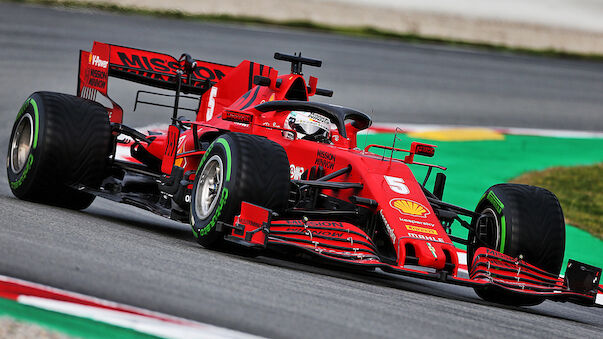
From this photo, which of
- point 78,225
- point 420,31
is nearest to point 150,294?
point 78,225

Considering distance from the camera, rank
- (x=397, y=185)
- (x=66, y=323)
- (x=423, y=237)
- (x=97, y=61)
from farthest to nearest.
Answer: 1. (x=97, y=61)
2. (x=397, y=185)
3. (x=423, y=237)
4. (x=66, y=323)

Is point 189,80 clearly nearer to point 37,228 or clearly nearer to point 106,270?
point 37,228

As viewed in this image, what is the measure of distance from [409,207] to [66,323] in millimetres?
Answer: 3581

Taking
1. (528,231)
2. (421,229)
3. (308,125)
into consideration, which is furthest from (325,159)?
(528,231)

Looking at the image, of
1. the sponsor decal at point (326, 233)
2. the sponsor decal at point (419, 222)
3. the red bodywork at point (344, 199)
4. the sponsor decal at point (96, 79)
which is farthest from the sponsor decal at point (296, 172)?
the sponsor decal at point (96, 79)

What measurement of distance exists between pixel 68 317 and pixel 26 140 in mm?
5246

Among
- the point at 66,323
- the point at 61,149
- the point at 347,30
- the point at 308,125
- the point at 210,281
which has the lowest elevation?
the point at 66,323

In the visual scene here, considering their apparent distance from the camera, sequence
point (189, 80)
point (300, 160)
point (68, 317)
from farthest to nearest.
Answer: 1. point (189, 80)
2. point (300, 160)
3. point (68, 317)

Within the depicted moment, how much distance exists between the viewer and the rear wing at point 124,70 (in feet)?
34.6

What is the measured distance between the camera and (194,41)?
26016 mm

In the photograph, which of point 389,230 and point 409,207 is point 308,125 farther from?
point 389,230

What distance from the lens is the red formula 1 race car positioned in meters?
7.46

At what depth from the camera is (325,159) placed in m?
8.47

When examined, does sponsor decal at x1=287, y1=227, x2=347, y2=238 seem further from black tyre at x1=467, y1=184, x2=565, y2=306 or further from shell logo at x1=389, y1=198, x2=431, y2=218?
black tyre at x1=467, y1=184, x2=565, y2=306
